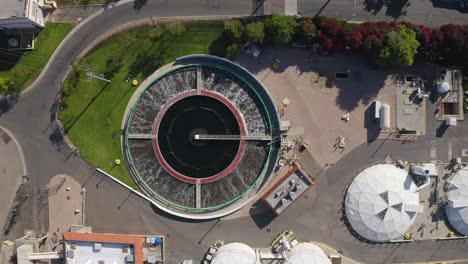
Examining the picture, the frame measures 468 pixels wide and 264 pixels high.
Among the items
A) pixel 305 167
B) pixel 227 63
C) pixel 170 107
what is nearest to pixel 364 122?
pixel 305 167

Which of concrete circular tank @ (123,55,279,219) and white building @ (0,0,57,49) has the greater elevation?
white building @ (0,0,57,49)

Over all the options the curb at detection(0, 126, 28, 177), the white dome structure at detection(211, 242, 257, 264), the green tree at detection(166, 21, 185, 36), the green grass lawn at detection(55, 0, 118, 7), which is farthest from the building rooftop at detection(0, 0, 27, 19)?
the white dome structure at detection(211, 242, 257, 264)

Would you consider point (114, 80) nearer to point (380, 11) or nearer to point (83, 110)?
point (83, 110)

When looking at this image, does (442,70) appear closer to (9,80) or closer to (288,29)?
(288,29)

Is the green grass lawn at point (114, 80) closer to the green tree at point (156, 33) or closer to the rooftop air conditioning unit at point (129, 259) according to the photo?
the green tree at point (156, 33)

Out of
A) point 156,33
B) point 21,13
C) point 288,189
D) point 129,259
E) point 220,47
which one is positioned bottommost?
point 129,259

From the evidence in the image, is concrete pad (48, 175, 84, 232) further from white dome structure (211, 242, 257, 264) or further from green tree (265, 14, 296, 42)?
green tree (265, 14, 296, 42)

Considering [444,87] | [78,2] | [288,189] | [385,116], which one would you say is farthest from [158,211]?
[444,87]
